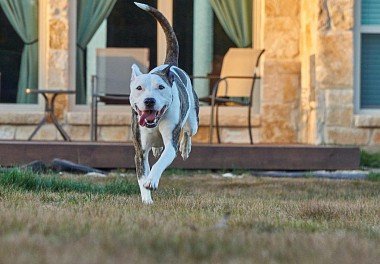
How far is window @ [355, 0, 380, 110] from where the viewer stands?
36.2ft

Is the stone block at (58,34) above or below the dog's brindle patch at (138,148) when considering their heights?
above

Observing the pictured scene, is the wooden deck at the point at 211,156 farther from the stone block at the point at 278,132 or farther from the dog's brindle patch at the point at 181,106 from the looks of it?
the dog's brindle patch at the point at 181,106

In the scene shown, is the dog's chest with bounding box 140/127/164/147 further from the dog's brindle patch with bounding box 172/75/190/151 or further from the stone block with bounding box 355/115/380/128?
the stone block with bounding box 355/115/380/128

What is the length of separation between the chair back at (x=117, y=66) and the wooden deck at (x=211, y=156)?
157 cm

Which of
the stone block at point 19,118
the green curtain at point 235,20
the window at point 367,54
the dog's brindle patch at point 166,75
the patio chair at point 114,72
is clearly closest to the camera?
the dog's brindle patch at point 166,75

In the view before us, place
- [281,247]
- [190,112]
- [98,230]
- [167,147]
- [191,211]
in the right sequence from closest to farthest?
[281,247], [98,230], [191,211], [167,147], [190,112]

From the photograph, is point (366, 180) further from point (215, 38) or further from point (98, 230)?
point (98, 230)

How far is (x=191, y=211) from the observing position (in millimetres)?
5078

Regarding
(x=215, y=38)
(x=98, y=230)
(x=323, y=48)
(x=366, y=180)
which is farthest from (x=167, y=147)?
(x=215, y=38)

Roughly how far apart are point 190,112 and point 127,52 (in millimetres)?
4660

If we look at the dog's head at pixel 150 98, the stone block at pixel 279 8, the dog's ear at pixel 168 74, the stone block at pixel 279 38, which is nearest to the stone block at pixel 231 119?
the stone block at pixel 279 38

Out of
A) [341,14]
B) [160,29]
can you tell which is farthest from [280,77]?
[160,29]

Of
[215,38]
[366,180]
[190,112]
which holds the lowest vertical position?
[366,180]

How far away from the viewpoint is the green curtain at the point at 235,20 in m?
11.9
